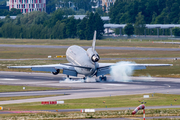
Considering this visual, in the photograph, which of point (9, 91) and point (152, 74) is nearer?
point (9, 91)

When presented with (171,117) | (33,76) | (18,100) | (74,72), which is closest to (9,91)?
(18,100)

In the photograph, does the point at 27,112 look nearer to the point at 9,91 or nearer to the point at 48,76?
the point at 9,91

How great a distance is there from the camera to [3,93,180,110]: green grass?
1791 inches

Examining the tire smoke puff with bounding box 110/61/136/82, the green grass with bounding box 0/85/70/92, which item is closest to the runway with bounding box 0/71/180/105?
the tire smoke puff with bounding box 110/61/136/82

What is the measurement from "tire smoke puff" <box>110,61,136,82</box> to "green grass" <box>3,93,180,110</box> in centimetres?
2088

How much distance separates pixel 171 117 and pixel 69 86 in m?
30.6

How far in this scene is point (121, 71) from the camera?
3145 inches

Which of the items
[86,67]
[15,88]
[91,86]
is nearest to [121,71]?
[86,67]

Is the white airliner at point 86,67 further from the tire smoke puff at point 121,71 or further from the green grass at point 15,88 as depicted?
the green grass at point 15,88

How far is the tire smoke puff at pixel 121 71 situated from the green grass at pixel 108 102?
68.5 ft

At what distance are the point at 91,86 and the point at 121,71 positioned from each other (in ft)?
51.9

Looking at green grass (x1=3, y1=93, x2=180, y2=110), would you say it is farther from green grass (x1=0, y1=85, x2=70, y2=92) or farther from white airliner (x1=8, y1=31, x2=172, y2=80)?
white airliner (x1=8, y1=31, x2=172, y2=80)

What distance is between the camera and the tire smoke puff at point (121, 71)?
244ft

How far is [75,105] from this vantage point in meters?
46.4
